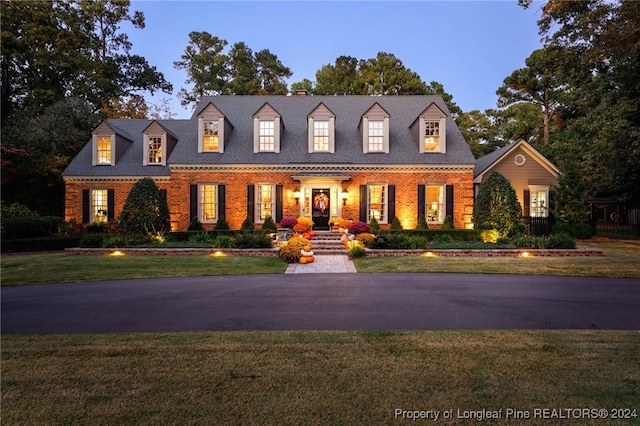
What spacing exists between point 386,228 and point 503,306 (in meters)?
12.2

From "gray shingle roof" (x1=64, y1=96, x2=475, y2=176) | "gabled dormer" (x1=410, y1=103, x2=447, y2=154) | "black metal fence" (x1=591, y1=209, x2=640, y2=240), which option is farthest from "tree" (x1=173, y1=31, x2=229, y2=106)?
"black metal fence" (x1=591, y1=209, x2=640, y2=240)

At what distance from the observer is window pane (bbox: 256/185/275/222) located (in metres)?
18.9

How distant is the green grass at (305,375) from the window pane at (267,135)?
51.8 ft

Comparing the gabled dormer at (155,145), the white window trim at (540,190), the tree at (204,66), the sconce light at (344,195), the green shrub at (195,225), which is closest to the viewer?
the green shrub at (195,225)

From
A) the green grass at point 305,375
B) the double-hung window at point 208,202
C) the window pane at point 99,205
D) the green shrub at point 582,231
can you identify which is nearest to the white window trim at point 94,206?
the window pane at point 99,205

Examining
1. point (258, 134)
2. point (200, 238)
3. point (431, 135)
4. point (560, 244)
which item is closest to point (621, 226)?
point (560, 244)

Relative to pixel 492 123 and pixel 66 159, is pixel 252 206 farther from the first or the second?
pixel 492 123

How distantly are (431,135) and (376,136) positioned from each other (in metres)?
3.28

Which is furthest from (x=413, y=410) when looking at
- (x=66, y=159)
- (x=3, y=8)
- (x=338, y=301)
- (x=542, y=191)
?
(x=3, y=8)

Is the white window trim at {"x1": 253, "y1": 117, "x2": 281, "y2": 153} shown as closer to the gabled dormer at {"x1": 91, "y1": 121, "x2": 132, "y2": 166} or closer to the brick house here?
the brick house

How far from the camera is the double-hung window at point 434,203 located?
18875 millimetres

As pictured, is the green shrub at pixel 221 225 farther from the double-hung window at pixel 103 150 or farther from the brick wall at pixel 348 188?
the double-hung window at pixel 103 150

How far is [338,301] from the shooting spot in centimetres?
685

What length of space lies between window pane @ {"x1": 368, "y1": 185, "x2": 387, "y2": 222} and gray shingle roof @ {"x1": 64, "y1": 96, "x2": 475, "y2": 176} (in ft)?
5.18
